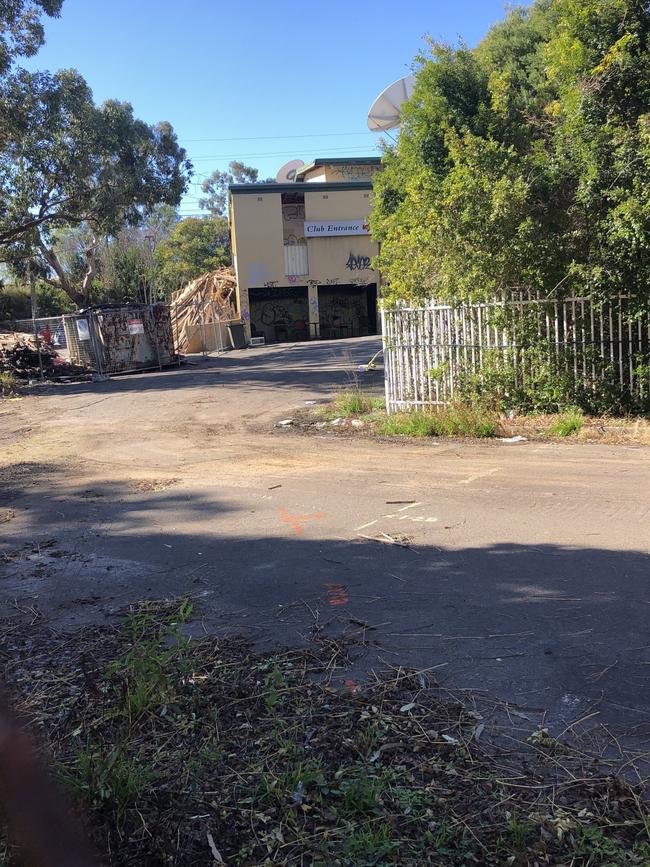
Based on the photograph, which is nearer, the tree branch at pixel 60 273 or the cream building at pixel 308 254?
the tree branch at pixel 60 273

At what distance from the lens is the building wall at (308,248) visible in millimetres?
39656

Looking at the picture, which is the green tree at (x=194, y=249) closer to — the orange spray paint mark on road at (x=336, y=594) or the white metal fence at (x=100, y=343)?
the white metal fence at (x=100, y=343)

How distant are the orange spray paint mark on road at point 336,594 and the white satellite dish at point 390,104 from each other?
2758cm

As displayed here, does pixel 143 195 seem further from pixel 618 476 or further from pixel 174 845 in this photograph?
pixel 174 845

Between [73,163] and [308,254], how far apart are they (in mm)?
18732

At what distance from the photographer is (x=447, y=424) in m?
11.5

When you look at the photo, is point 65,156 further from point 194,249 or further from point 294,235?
point 194,249

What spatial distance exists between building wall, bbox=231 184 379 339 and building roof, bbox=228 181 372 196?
153mm

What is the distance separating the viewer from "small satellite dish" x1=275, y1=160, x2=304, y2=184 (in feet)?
158

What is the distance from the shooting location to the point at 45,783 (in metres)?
2.62

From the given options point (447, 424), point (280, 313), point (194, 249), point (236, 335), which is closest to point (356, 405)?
point (447, 424)

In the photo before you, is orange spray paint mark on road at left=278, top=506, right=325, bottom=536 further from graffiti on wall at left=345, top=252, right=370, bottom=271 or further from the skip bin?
graffiti on wall at left=345, top=252, right=370, bottom=271

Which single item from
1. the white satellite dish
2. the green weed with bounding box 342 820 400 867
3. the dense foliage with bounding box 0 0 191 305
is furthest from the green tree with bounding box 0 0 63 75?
the green weed with bounding box 342 820 400 867

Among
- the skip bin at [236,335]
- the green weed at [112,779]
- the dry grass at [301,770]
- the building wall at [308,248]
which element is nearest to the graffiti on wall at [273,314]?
the building wall at [308,248]
